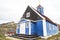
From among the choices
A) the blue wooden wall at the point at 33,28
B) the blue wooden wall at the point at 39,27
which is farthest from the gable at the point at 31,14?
the blue wooden wall at the point at 33,28

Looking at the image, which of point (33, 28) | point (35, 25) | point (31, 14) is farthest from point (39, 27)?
point (31, 14)

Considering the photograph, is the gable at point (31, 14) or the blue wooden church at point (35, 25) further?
the gable at point (31, 14)

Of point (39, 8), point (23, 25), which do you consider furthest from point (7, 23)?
point (23, 25)

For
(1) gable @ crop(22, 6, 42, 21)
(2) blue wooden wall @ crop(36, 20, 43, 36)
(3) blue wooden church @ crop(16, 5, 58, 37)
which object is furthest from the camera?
(1) gable @ crop(22, 6, 42, 21)

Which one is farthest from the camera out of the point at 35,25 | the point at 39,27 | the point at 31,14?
the point at 31,14

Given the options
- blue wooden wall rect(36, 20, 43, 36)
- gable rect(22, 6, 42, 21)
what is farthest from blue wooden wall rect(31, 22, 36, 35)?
gable rect(22, 6, 42, 21)

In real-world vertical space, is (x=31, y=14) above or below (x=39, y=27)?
above

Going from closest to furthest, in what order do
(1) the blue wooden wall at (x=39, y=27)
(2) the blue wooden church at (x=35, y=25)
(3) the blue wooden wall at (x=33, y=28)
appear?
(2) the blue wooden church at (x=35, y=25), (1) the blue wooden wall at (x=39, y=27), (3) the blue wooden wall at (x=33, y=28)

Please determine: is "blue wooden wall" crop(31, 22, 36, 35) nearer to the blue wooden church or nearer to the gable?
the blue wooden church

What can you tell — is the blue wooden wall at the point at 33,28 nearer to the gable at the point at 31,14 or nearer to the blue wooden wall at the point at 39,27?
the blue wooden wall at the point at 39,27

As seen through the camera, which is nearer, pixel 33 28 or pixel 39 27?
pixel 39 27

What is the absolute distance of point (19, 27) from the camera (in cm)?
2806

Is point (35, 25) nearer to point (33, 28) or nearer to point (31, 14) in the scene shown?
point (33, 28)

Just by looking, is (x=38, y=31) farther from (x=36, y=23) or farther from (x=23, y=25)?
(x=23, y=25)
